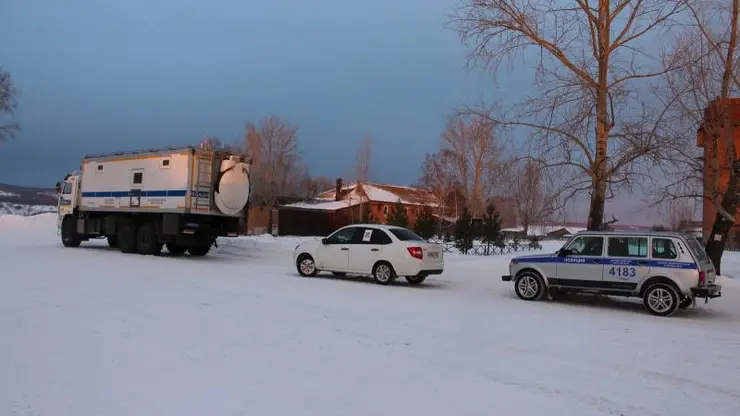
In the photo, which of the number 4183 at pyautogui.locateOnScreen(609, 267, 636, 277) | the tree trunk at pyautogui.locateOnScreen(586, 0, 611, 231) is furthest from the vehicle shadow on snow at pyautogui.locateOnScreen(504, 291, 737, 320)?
the tree trunk at pyautogui.locateOnScreen(586, 0, 611, 231)

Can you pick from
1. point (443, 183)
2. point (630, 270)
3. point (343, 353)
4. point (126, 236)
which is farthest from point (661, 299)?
point (443, 183)

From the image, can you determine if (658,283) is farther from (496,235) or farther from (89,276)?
(496,235)

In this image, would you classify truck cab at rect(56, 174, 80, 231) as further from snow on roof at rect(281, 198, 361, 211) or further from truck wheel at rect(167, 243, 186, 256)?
snow on roof at rect(281, 198, 361, 211)

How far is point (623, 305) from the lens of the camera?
13859 mm

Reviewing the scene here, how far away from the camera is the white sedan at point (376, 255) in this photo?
15609 mm

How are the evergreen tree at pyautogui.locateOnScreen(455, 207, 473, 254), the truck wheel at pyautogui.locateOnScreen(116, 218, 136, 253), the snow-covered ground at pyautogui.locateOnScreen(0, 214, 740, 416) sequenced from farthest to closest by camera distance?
1. the evergreen tree at pyautogui.locateOnScreen(455, 207, 473, 254)
2. the truck wheel at pyautogui.locateOnScreen(116, 218, 136, 253)
3. the snow-covered ground at pyautogui.locateOnScreen(0, 214, 740, 416)

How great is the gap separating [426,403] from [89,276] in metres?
11.9

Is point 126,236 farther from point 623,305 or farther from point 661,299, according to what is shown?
point 661,299

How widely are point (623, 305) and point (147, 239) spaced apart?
16.8 metres

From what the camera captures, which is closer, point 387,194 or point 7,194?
point 7,194

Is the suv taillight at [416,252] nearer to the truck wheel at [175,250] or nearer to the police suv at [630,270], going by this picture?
the police suv at [630,270]

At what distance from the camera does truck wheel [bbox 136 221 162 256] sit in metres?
22.8

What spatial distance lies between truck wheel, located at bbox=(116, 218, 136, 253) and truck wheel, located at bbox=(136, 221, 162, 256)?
0.22m

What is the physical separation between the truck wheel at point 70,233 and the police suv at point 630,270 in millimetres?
20402
